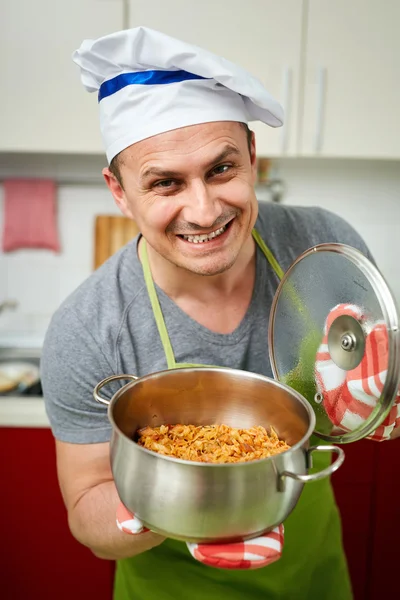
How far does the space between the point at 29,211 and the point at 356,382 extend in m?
1.73

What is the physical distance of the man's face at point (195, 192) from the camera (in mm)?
847

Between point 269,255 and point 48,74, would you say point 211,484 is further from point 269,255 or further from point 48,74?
point 48,74

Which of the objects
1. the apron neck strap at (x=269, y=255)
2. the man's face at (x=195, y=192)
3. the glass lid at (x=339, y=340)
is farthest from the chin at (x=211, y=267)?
the apron neck strap at (x=269, y=255)

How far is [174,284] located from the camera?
105 centimetres

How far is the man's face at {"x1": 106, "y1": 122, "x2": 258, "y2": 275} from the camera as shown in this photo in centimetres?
85

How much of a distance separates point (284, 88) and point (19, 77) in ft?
2.69

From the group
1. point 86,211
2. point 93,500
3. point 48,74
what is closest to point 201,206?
point 93,500

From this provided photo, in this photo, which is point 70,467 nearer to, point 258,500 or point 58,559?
point 258,500

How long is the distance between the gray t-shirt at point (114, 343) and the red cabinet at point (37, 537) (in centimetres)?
72

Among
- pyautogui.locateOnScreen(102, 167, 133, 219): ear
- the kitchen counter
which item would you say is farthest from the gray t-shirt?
the kitchen counter

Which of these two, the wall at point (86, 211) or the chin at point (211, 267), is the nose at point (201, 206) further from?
the wall at point (86, 211)

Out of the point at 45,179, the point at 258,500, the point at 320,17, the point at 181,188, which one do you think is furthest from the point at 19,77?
the point at 258,500

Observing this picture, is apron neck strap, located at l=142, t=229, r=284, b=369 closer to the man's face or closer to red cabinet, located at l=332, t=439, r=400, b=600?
the man's face

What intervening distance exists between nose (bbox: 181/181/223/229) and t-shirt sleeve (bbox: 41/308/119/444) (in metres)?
0.29
